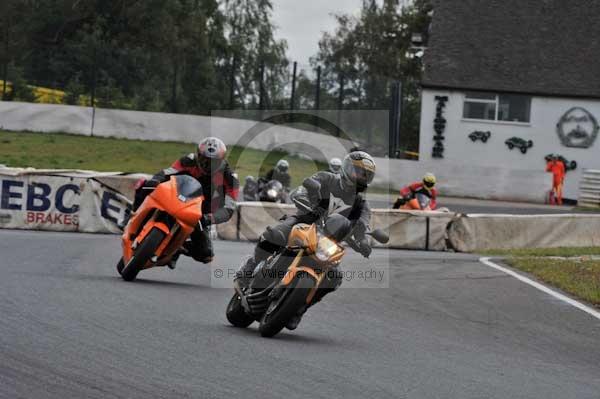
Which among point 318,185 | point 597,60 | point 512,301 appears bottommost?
point 512,301

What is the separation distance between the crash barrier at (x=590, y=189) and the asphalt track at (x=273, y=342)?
2449 centimetres

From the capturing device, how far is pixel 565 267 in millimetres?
17031

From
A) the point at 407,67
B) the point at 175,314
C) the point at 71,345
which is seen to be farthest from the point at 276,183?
the point at 407,67

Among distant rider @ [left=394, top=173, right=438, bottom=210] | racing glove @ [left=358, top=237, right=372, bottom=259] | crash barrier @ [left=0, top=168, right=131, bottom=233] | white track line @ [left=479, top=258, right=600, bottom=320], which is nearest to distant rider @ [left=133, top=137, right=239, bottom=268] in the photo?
racing glove @ [left=358, top=237, right=372, bottom=259]

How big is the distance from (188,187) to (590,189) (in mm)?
28605

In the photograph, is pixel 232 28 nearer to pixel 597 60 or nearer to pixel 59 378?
pixel 597 60

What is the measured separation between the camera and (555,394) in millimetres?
7285

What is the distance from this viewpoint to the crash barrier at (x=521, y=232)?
20.1 m

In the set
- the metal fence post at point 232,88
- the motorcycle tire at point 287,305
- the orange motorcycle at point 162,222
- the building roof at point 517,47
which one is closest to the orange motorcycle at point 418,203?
the orange motorcycle at point 162,222

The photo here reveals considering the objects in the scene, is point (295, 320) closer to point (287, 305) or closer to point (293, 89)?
point (287, 305)

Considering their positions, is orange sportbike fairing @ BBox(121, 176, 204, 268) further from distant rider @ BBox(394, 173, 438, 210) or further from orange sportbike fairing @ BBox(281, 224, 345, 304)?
distant rider @ BBox(394, 173, 438, 210)

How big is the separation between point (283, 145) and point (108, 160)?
714 cm

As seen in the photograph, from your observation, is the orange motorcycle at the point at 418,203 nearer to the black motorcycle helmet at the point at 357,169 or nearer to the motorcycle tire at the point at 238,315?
the motorcycle tire at the point at 238,315

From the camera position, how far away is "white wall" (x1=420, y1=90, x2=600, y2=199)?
1634 inches
